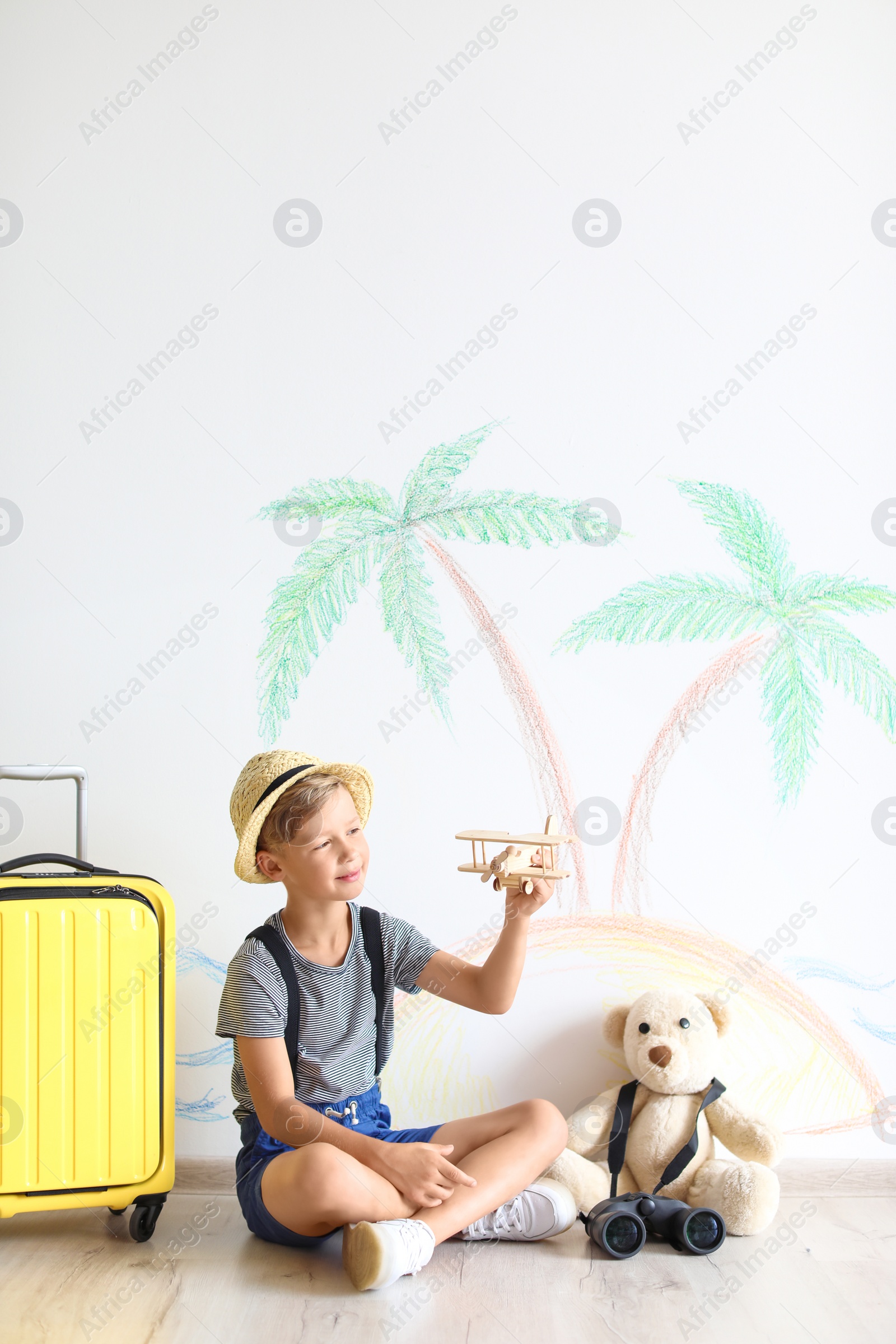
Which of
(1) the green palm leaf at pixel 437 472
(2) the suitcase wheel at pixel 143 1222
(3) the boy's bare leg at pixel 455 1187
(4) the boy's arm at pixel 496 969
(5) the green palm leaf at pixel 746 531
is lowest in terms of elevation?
(3) the boy's bare leg at pixel 455 1187

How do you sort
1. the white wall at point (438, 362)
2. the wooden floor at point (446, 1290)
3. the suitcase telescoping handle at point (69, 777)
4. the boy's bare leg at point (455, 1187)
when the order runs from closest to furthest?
the wooden floor at point (446, 1290)
the boy's bare leg at point (455, 1187)
the suitcase telescoping handle at point (69, 777)
the white wall at point (438, 362)

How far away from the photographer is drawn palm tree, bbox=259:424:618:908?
69.2 inches

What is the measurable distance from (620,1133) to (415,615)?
2.87 ft

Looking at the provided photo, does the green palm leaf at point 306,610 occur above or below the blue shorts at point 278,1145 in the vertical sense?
above

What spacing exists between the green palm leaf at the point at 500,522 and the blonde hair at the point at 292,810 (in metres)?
0.53

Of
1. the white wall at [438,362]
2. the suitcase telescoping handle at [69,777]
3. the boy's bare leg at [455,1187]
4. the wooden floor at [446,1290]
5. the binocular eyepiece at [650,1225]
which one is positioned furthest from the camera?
the white wall at [438,362]

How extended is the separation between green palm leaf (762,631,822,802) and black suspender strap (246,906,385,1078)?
0.72 m

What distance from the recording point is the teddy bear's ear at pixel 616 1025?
1.64 meters

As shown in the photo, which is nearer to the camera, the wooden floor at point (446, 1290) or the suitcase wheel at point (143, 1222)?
the wooden floor at point (446, 1290)

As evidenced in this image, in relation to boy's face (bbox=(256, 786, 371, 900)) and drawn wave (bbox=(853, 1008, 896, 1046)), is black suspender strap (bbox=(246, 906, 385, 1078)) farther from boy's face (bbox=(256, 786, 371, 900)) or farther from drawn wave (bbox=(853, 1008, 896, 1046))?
drawn wave (bbox=(853, 1008, 896, 1046))

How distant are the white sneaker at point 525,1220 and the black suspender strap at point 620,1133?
0.16 metres

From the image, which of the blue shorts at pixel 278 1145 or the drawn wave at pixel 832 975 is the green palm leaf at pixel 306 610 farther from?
the drawn wave at pixel 832 975

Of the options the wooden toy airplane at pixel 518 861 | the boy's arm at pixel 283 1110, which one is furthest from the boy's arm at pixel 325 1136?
the wooden toy airplane at pixel 518 861

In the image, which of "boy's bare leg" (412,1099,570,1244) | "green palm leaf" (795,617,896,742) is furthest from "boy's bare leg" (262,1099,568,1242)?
"green palm leaf" (795,617,896,742)
